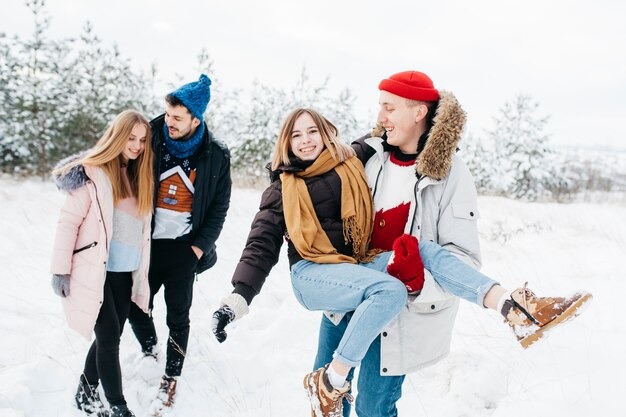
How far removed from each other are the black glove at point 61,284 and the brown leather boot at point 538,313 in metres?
2.55

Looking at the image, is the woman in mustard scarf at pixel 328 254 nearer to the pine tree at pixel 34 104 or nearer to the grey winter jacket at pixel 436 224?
the grey winter jacket at pixel 436 224

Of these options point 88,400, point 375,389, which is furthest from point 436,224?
point 88,400

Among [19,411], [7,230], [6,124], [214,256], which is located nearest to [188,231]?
[214,256]

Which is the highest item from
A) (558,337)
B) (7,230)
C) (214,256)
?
(214,256)

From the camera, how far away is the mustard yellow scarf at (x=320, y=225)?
209cm

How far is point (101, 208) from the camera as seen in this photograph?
2.67m

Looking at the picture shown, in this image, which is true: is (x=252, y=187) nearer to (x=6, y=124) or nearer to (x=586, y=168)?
(x=6, y=124)

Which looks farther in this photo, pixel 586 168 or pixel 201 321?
pixel 586 168

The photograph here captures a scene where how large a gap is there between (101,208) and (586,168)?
30675mm

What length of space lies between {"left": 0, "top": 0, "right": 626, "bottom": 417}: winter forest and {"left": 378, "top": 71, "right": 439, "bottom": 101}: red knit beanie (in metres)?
1.46

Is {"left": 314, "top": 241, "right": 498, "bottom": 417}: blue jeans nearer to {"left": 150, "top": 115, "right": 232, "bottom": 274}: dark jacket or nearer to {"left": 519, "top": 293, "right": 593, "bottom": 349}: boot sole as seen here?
{"left": 519, "top": 293, "right": 593, "bottom": 349}: boot sole

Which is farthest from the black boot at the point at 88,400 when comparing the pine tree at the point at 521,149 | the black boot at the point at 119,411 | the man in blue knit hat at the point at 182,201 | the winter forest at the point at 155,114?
the pine tree at the point at 521,149

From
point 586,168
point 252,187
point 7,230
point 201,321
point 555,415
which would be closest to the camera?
point 555,415

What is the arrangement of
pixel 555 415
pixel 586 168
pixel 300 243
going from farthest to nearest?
pixel 586 168 → pixel 555 415 → pixel 300 243
